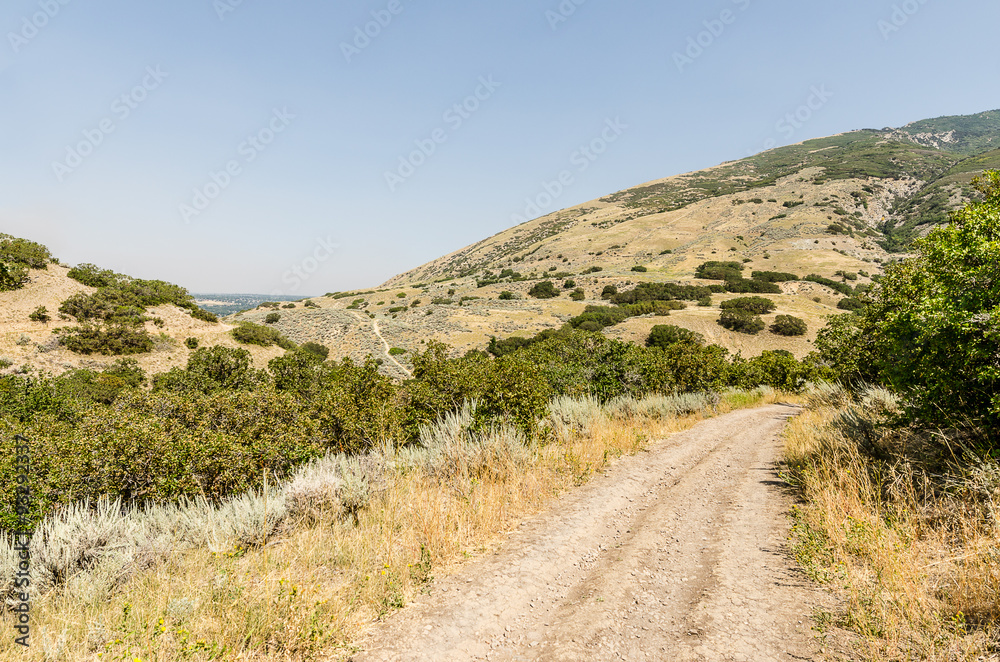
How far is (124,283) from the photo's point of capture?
117ft

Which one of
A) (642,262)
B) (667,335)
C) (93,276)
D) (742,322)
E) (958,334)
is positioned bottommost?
(742,322)

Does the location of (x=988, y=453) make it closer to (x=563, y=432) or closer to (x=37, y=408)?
(x=563, y=432)

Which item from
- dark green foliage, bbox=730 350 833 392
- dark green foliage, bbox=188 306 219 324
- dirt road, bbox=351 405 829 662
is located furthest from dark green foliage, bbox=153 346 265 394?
dark green foliage, bbox=730 350 833 392

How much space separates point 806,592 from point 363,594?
13.2 feet

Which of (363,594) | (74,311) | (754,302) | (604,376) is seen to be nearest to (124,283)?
(74,311)

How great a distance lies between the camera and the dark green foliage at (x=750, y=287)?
50375 millimetres

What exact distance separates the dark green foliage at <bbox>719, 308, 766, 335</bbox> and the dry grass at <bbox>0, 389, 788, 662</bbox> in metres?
35.8

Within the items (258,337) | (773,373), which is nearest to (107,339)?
(258,337)

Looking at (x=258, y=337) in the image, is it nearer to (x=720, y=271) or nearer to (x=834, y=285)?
(x=720, y=271)

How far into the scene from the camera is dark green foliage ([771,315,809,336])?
121ft

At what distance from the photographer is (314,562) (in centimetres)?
419

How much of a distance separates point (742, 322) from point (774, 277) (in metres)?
22.2

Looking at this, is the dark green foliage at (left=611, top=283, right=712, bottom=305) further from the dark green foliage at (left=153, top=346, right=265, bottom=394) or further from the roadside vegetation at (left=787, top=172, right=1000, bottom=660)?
the roadside vegetation at (left=787, top=172, right=1000, bottom=660)

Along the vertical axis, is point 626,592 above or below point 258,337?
below
